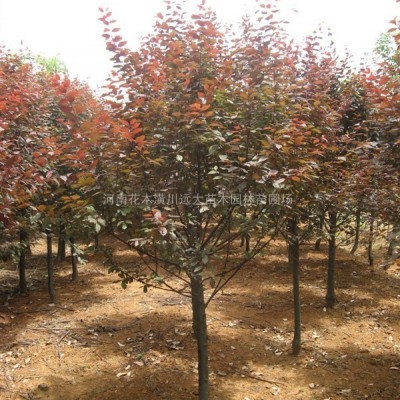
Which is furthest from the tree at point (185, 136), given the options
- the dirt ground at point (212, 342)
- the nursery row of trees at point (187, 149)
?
the dirt ground at point (212, 342)

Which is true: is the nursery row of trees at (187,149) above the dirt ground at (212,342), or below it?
above

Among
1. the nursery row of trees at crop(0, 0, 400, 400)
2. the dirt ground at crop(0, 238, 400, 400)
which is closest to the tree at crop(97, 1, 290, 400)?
the nursery row of trees at crop(0, 0, 400, 400)

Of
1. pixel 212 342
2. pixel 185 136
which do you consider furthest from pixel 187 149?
pixel 212 342

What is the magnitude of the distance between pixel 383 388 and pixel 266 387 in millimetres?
1536

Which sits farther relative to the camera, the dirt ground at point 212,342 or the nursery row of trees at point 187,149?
the dirt ground at point 212,342

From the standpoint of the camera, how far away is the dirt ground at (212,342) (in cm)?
509

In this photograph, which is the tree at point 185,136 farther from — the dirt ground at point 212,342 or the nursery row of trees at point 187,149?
the dirt ground at point 212,342

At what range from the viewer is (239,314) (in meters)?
7.77

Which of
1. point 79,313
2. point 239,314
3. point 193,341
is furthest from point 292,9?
point 79,313

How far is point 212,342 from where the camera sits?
21.2 ft

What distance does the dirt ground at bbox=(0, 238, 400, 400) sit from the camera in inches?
200

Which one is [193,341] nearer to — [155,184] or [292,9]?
[155,184]

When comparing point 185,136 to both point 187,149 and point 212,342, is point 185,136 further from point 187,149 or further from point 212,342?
point 212,342

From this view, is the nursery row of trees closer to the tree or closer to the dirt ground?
the tree
